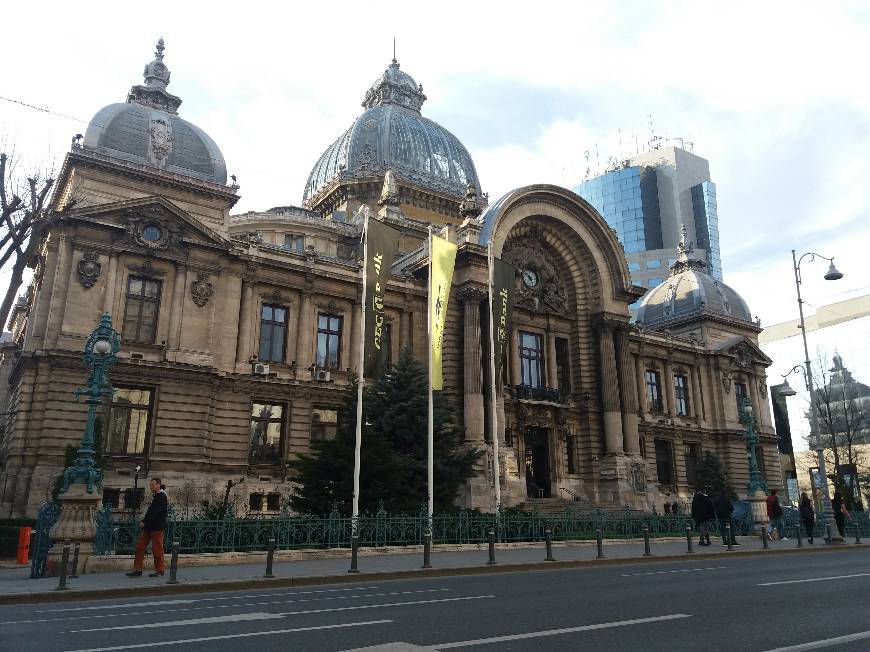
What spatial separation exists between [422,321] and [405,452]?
12952mm

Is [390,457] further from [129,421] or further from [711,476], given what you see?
[711,476]

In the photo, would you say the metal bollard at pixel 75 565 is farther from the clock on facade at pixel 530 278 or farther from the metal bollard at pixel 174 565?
the clock on facade at pixel 530 278

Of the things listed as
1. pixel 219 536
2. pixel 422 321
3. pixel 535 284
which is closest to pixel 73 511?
pixel 219 536

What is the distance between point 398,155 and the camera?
56.7 m

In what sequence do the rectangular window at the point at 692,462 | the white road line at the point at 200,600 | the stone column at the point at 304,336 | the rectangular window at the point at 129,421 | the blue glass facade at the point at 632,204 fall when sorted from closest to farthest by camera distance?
the white road line at the point at 200,600
the rectangular window at the point at 129,421
the stone column at the point at 304,336
the rectangular window at the point at 692,462
the blue glass facade at the point at 632,204

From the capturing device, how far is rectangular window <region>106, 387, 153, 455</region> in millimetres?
28812

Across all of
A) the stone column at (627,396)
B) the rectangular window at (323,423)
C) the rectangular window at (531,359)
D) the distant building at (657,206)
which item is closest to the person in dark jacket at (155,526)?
the rectangular window at (323,423)

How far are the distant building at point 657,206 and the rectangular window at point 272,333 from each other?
98.8 meters

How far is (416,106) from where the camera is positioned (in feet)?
222

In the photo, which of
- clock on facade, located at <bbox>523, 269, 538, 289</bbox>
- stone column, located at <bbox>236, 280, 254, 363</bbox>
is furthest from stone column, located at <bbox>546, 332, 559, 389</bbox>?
stone column, located at <bbox>236, 280, 254, 363</bbox>

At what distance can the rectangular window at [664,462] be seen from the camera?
161 ft

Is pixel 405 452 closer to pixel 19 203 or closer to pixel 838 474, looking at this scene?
pixel 19 203

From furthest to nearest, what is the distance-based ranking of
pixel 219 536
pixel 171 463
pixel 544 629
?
pixel 171 463 < pixel 219 536 < pixel 544 629

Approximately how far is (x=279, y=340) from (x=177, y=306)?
5655 mm
